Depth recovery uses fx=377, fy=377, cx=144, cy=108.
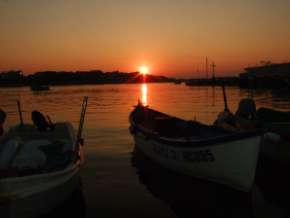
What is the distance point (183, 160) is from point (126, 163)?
15.6ft

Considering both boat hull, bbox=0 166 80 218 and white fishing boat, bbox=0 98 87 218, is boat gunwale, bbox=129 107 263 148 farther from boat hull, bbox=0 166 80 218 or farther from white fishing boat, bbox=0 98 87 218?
boat hull, bbox=0 166 80 218

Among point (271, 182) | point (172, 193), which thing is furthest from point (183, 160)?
point (271, 182)

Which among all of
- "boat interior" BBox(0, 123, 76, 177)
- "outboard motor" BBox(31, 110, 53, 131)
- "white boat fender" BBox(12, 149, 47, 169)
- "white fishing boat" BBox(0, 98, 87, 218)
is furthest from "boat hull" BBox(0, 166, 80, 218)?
"outboard motor" BBox(31, 110, 53, 131)

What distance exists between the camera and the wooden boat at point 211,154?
39.1 ft

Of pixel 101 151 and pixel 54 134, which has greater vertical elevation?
pixel 54 134

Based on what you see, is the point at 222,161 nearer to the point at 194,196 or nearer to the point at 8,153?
the point at 194,196

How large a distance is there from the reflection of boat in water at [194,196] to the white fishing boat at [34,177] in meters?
3.40

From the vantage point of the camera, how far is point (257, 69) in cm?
17250

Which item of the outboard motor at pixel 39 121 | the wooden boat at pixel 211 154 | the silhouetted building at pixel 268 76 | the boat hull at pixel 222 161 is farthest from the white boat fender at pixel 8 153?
the silhouetted building at pixel 268 76

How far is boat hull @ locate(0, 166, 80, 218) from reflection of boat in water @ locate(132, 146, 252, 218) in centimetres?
370

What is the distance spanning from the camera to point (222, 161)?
40.8 ft

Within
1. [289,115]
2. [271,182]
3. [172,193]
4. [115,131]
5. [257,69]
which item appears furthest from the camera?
[257,69]

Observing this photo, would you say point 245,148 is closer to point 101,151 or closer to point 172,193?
point 172,193

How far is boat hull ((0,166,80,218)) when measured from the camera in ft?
29.6
